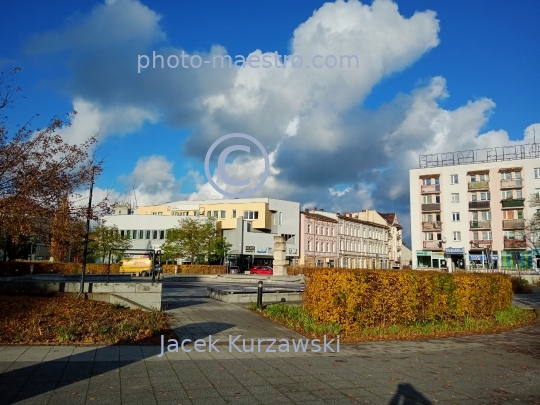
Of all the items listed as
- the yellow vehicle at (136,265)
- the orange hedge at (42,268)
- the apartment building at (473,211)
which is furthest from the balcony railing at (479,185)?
the orange hedge at (42,268)

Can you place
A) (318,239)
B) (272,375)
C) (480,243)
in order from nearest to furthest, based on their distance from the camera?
1. (272,375)
2. (480,243)
3. (318,239)

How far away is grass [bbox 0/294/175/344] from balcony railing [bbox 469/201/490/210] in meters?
61.9

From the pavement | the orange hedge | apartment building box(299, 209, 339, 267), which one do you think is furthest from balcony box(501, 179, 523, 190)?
the pavement

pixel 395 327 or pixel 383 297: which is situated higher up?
pixel 383 297

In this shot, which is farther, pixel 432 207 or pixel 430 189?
pixel 430 189

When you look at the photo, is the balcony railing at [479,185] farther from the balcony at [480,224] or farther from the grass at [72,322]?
the grass at [72,322]

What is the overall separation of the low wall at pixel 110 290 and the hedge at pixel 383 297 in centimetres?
471

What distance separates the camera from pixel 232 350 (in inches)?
391

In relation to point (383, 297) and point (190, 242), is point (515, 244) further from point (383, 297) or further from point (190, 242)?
point (383, 297)

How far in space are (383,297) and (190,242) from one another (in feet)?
179

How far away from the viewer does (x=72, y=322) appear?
10617 mm

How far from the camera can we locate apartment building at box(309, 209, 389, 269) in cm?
9256

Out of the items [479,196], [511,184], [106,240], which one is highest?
[511,184]

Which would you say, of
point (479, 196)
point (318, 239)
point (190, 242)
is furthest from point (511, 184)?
point (190, 242)
